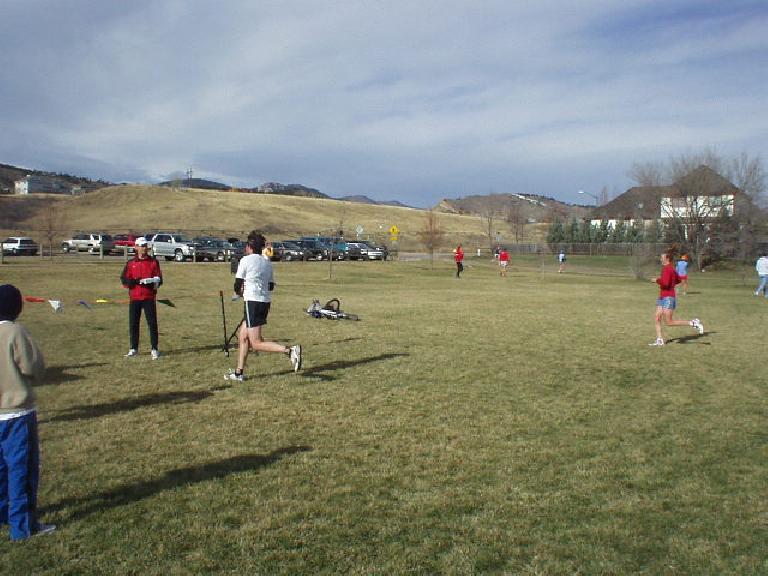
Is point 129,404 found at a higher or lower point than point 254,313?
lower

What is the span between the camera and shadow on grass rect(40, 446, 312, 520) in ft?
15.4

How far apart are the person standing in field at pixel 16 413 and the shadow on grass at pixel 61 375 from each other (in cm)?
475

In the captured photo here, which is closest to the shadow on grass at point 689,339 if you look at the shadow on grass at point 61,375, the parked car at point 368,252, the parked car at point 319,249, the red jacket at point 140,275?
the red jacket at point 140,275

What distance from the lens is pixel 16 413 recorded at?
4.17 metres

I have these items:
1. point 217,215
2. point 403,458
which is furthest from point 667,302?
point 217,215

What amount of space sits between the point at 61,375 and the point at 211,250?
34478 millimetres

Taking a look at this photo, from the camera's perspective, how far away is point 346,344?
12227mm

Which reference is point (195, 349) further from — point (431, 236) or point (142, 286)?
point (431, 236)

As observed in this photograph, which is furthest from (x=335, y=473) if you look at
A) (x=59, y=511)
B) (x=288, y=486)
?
(x=59, y=511)

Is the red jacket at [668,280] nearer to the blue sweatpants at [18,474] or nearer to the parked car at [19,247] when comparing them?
the blue sweatpants at [18,474]

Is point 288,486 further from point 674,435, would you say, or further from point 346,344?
point 346,344

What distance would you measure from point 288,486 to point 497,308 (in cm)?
1558

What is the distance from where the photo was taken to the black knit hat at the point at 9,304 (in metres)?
4.18

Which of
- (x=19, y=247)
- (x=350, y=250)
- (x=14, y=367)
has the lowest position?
(x=14, y=367)
